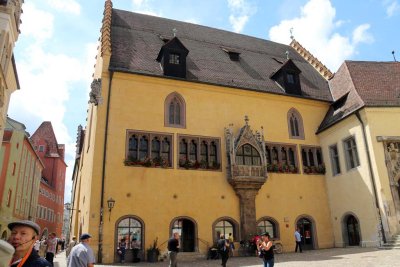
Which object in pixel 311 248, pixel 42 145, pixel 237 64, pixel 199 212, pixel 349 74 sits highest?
pixel 42 145

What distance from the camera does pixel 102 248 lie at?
17.4 metres

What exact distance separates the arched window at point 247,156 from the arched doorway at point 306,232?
4.83 meters

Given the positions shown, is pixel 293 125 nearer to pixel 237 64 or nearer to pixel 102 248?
pixel 237 64

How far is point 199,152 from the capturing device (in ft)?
69.1

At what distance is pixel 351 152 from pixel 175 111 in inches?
455

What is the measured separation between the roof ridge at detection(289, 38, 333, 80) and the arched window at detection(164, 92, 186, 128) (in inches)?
532

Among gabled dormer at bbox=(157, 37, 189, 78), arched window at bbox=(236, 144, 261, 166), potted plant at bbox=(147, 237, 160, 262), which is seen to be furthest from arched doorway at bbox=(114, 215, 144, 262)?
gabled dormer at bbox=(157, 37, 189, 78)

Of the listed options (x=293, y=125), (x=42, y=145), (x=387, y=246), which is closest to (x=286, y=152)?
(x=293, y=125)

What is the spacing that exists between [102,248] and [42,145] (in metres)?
47.9

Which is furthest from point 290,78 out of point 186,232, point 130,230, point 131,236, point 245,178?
point 131,236

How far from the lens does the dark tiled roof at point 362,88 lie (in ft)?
70.3

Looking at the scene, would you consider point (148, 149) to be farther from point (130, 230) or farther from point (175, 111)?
point (130, 230)

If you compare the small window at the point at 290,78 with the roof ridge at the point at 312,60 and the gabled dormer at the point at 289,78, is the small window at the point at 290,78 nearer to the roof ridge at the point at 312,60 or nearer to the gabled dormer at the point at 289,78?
the gabled dormer at the point at 289,78

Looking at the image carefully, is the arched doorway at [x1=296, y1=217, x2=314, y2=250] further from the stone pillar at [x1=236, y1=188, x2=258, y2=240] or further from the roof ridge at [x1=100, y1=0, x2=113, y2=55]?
the roof ridge at [x1=100, y1=0, x2=113, y2=55]
